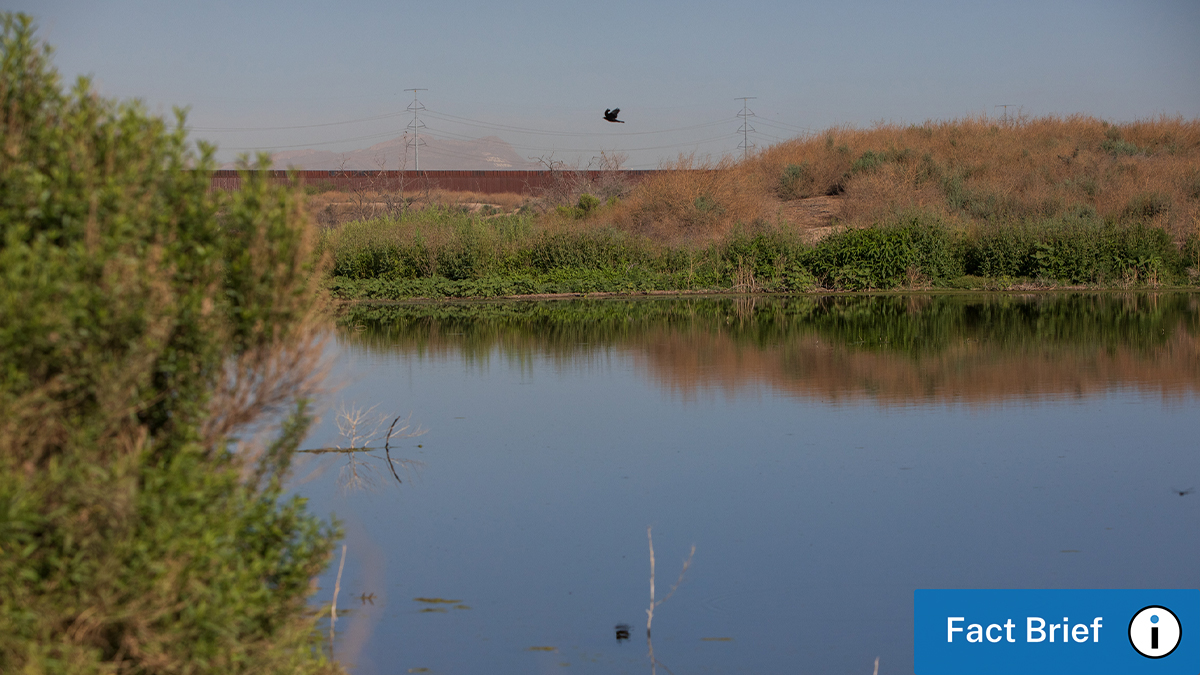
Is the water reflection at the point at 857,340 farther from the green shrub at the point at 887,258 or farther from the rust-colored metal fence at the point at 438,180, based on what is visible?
the rust-colored metal fence at the point at 438,180

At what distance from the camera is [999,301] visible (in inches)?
1104

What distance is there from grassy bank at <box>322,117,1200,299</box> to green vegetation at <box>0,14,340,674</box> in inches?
968

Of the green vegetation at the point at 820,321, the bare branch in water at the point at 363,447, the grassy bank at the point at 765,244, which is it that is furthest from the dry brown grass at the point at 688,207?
the bare branch in water at the point at 363,447

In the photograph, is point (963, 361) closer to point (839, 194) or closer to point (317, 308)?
point (317, 308)

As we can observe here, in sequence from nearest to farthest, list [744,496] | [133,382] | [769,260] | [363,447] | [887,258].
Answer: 1. [133,382]
2. [744,496]
3. [363,447]
4. [887,258]
5. [769,260]

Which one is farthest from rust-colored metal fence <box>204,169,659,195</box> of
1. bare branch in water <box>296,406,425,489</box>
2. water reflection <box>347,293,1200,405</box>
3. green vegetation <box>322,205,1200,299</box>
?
bare branch in water <box>296,406,425,489</box>

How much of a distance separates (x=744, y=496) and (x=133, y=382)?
6053 millimetres

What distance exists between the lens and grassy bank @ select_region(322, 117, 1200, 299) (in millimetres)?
31547

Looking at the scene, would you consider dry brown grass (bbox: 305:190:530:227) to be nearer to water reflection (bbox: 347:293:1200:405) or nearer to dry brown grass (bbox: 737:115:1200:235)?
dry brown grass (bbox: 737:115:1200:235)

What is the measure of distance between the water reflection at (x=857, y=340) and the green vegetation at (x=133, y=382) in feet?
33.8

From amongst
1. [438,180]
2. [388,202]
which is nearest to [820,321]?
[388,202]

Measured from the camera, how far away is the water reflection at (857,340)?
15.2 meters

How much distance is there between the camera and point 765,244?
32594 millimetres

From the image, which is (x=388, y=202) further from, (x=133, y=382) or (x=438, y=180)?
(x=133, y=382)
